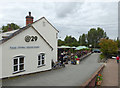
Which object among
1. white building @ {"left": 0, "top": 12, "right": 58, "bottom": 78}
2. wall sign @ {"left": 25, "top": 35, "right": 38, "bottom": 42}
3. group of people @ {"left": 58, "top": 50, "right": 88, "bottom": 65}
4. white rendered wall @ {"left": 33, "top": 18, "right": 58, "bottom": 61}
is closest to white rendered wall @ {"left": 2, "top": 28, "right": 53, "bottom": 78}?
white building @ {"left": 0, "top": 12, "right": 58, "bottom": 78}

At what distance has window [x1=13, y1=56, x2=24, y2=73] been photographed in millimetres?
8242

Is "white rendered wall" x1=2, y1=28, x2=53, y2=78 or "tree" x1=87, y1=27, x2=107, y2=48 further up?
"tree" x1=87, y1=27, x2=107, y2=48

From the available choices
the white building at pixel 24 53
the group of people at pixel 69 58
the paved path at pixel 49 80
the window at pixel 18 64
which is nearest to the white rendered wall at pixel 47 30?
the group of people at pixel 69 58

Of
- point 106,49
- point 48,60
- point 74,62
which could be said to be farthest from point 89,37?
point 48,60

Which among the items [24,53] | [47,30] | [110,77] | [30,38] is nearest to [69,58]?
[47,30]

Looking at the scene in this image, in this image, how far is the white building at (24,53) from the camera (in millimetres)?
7660

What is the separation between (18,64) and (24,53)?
3.58 feet

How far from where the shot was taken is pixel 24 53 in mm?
8875

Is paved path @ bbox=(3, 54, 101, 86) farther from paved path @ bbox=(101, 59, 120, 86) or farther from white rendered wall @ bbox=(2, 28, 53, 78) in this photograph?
paved path @ bbox=(101, 59, 120, 86)

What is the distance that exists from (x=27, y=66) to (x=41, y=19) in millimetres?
8578

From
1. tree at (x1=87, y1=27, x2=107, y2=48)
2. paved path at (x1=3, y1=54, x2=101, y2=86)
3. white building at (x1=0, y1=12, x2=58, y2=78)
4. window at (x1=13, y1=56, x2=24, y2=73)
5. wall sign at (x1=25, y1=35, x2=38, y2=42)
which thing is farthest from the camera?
tree at (x1=87, y1=27, x2=107, y2=48)

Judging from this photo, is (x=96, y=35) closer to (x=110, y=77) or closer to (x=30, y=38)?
(x=110, y=77)

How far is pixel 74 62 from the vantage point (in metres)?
16.8

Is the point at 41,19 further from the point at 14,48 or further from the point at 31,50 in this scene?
the point at 14,48
